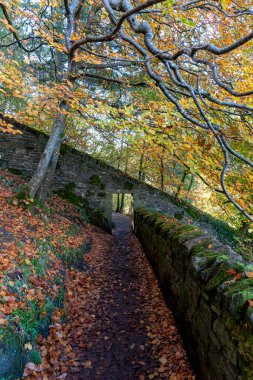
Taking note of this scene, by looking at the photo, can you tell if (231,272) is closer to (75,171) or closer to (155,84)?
(155,84)

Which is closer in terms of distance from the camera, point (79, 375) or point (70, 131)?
point (79, 375)

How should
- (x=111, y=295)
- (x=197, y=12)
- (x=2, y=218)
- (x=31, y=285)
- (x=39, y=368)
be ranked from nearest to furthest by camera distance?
(x=39, y=368)
(x=31, y=285)
(x=111, y=295)
(x=2, y=218)
(x=197, y=12)

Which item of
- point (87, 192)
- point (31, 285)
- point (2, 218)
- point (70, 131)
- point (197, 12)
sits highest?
point (197, 12)

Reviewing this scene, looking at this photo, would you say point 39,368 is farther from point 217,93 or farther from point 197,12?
point 197,12

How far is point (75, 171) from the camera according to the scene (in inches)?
504

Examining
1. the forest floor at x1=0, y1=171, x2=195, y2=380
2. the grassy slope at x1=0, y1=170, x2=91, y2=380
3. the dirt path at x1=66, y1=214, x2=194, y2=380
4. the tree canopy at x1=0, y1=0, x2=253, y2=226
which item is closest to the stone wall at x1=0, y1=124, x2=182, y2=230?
the tree canopy at x1=0, y1=0, x2=253, y2=226

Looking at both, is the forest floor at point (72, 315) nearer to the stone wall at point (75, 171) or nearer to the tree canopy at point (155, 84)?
the tree canopy at point (155, 84)

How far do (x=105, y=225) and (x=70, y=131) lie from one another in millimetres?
6886

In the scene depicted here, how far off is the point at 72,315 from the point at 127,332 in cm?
108

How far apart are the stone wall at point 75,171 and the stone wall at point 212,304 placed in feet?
27.0

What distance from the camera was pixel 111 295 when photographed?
5.93 m

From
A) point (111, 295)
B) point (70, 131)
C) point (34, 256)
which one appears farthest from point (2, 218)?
point (70, 131)

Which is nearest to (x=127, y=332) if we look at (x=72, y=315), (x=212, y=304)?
(x=72, y=315)

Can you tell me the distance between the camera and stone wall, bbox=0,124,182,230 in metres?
12.1
